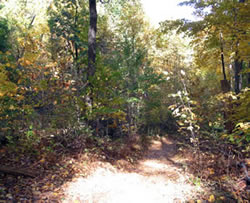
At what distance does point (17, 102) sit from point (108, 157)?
10.7ft

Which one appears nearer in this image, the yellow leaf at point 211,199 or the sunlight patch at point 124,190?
the yellow leaf at point 211,199

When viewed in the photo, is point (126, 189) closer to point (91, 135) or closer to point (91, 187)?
point (91, 187)

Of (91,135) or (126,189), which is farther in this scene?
(91,135)

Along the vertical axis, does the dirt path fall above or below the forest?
below

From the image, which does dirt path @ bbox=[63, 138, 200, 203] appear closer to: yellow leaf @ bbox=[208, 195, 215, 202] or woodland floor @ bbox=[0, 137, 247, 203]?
woodland floor @ bbox=[0, 137, 247, 203]

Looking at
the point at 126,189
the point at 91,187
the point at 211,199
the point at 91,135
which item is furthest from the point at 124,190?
the point at 91,135

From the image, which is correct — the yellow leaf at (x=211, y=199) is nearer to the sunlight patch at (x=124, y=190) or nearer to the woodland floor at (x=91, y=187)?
the woodland floor at (x=91, y=187)

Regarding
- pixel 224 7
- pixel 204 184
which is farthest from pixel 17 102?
pixel 224 7

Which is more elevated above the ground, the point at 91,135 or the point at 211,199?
the point at 91,135

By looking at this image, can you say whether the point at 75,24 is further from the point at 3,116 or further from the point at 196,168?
the point at 196,168

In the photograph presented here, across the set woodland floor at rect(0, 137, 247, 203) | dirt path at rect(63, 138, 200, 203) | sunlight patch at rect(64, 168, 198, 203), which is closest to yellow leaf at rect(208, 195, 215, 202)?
woodland floor at rect(0, 137, 247, 203)

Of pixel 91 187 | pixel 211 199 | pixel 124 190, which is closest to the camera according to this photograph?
pixel 211 199

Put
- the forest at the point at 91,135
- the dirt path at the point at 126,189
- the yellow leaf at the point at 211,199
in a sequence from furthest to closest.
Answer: the forest at the point at 91,135 < the dirt path at the point at 126,189 < the yellow leaf at the point at 211,199

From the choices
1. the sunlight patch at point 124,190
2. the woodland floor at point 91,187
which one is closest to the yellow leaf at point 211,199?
the woodland floor at point 91,187
